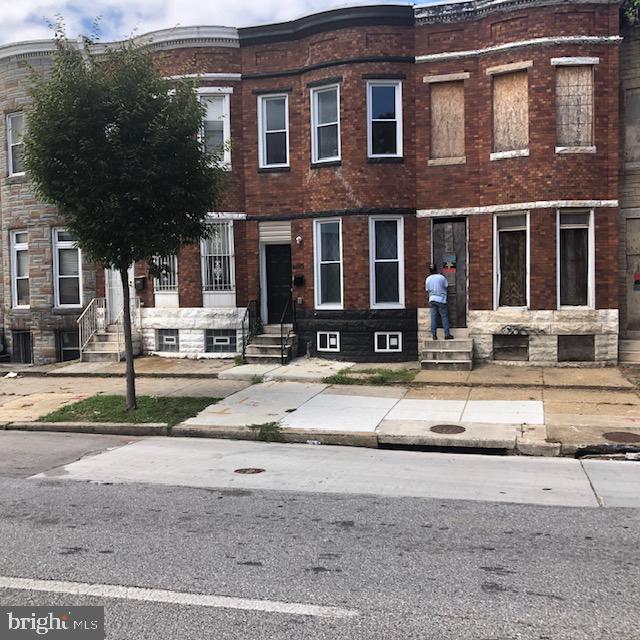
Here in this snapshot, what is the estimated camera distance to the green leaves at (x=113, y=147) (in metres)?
10.3

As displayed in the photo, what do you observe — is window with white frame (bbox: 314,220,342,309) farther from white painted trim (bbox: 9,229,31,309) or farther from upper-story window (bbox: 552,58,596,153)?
white painted trim (bbox: 9,229,31,309)

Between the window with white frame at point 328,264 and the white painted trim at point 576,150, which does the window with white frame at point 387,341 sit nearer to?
the window with white frame at point 328,264

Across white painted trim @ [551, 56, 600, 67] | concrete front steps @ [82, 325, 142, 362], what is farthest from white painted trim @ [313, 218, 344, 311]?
→ white painted trim @ [551, 56, 600, 67]

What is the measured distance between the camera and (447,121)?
1559cm

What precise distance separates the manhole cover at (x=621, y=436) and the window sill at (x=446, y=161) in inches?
314

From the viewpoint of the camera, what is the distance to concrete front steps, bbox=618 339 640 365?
1456 centimetres

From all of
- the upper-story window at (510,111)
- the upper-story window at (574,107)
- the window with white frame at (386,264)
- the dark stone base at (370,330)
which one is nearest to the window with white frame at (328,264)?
the dark stone base at (370,330)

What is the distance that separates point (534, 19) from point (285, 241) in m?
7.31

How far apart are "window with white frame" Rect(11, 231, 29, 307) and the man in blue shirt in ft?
35.7

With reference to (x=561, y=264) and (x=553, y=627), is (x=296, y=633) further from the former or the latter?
(x=561, y=264)

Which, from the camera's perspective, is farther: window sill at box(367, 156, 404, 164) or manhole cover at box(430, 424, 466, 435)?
window sill at box(367, 156, 404, 164)

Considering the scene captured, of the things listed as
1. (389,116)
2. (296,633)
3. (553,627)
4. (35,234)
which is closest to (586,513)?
(553,627)

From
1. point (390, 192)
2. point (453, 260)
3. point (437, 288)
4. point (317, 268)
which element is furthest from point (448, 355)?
point (390, 192)

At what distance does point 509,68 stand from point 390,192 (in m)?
3.59
